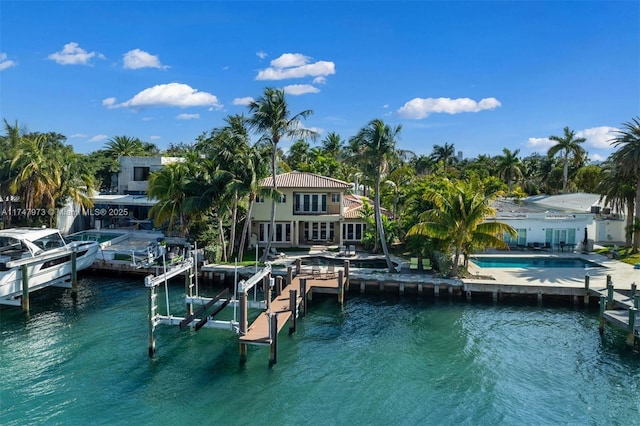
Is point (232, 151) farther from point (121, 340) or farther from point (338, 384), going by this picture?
point (338, 384)

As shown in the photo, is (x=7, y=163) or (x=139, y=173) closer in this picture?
(x=7, y=163)

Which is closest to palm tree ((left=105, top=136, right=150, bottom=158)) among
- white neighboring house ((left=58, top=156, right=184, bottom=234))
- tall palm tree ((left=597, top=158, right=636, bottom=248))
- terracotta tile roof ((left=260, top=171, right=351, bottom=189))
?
white neighboring house ((left=58, top=156, right=184, bottom=234))

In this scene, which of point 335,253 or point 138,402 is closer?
point 138,402

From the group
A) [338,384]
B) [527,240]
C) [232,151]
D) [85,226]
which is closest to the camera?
[338,384]

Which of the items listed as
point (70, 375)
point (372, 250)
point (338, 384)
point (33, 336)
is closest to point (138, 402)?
point (70, 375)

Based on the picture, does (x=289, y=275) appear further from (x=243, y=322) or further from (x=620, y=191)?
(x=620, y=191)

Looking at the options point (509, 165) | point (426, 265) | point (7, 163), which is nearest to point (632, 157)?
point (426, 265)
